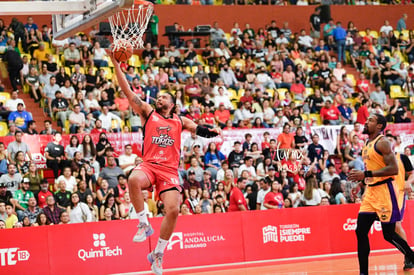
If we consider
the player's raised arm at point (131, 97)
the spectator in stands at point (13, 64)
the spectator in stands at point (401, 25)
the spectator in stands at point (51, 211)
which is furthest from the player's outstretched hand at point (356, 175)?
the spectator in stands at point (401, 25)

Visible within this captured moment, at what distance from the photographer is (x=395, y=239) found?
10508mm

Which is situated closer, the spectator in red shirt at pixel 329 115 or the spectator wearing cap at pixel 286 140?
the spectator wearing cap at pixel 286 140

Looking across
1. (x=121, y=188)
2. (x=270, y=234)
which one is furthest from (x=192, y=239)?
(x=121, y=188)

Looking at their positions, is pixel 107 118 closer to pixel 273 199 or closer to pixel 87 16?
pixel 273 199

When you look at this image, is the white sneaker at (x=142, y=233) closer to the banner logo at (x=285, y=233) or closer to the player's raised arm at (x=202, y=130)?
the player's raised arm at (x=202, y=130)

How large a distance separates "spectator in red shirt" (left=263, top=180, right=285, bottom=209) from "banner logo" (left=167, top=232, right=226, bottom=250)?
6.78 ft

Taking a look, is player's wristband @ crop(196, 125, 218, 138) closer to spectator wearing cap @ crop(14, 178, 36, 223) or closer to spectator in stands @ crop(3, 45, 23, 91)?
spectator wearing cap @ crop(14, 178, 36, 223)

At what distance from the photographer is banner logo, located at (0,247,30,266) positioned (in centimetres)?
1407

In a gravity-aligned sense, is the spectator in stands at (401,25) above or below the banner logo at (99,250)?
above

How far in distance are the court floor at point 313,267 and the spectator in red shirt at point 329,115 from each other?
6.33 metres

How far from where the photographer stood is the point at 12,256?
46.5 feet

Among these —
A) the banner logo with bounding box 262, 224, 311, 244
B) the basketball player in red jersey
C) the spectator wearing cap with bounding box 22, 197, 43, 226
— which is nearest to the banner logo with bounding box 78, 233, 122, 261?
the spectator wearing cap with bounding box 22, 197, 43, 226

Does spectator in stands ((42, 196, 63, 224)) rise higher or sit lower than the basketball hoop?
lower

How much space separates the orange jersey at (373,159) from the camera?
33.9ft
